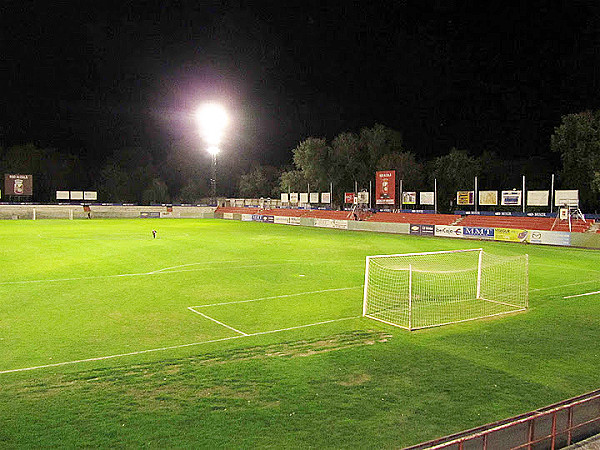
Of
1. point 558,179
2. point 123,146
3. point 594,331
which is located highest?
point 123,146

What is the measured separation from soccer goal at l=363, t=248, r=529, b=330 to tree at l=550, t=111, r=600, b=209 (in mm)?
31599

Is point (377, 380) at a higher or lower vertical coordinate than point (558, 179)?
lower

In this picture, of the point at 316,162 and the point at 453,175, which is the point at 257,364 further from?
the point at 316,162

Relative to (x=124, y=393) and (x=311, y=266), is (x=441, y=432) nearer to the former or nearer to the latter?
(x=124, y=393)

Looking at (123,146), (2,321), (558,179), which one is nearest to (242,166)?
(123,146)

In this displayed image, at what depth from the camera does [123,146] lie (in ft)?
342

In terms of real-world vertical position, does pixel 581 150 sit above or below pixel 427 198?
above

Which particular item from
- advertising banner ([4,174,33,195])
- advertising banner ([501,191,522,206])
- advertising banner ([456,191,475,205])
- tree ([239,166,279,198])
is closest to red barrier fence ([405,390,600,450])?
advertising banner ([501,191,522,206])

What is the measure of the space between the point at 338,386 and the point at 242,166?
328ft

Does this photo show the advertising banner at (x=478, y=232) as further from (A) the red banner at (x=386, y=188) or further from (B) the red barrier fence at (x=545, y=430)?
(B) the red barrier fence at (x=545, y=430)

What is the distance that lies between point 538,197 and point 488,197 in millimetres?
4655

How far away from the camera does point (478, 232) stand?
38.2 metres

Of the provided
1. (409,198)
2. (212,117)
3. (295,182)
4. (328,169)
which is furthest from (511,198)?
(295,182)

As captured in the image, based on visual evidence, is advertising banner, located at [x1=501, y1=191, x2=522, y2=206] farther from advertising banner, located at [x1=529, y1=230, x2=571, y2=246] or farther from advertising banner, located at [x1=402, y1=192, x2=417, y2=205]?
advertising banner, located at [x1=402, y1=192, x2=417, y2=205]
